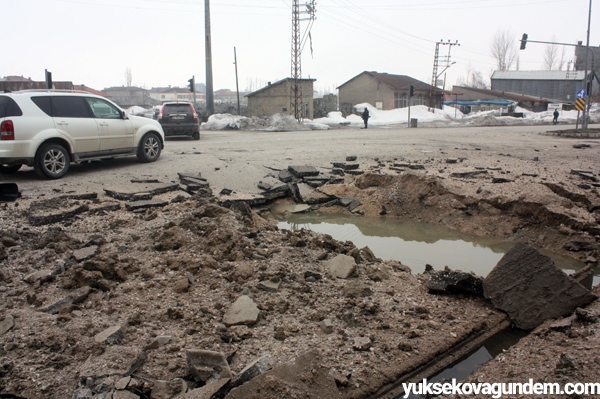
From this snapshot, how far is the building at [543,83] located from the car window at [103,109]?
80.7 metres

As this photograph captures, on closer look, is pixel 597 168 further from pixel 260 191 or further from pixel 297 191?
pixel 260 191

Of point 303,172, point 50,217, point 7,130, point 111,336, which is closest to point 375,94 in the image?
point 303,172

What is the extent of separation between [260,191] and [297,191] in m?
0.75

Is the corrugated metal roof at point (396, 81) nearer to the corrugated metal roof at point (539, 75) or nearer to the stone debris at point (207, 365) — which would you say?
the corrugated metal roof at point (539, 75)

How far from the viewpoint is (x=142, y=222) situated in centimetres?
569

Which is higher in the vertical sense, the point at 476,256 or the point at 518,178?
the point at 518,178

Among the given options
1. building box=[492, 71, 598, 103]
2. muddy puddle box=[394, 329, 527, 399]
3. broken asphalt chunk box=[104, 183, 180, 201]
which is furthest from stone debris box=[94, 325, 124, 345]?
building box=[492, 71, 598, 103]

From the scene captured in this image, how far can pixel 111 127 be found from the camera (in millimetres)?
9797

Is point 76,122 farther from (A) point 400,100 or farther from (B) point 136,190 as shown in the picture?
(A) point 400,100

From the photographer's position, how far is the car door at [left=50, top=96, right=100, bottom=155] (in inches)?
343

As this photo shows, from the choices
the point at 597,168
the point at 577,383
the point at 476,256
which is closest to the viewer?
the point at 577,383

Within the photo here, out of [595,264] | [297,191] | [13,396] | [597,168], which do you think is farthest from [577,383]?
[597,168]

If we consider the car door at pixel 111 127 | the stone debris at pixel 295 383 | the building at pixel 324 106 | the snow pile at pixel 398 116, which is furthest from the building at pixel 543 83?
the stone debris at pixel 295 383

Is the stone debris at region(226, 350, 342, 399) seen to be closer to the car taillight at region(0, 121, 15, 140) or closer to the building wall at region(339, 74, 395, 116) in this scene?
the car taillight at region(0, 121, 15, 140)
